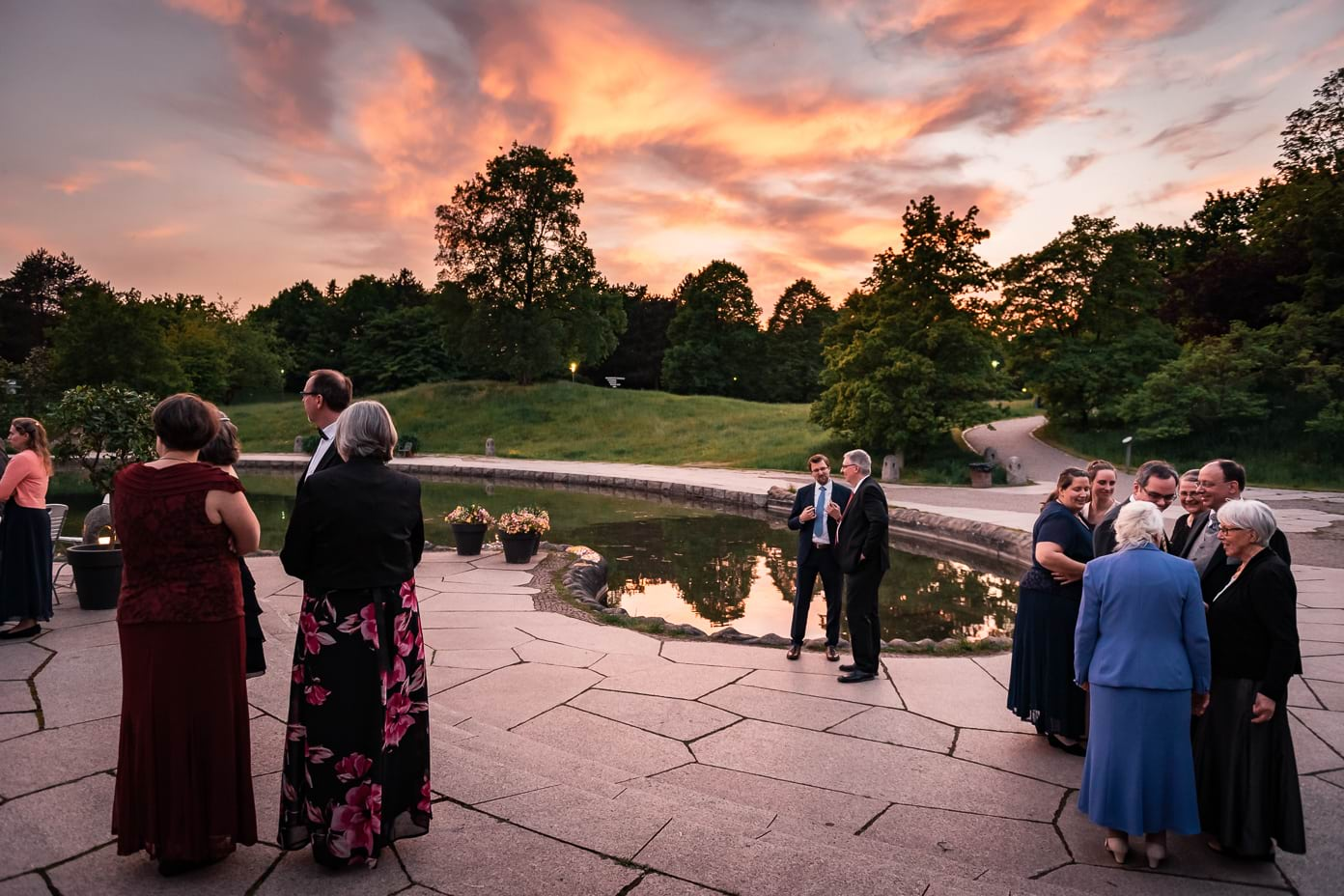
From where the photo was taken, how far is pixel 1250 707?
3.31 m

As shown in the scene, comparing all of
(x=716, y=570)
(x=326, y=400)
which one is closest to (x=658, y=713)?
(x=326, y=400)

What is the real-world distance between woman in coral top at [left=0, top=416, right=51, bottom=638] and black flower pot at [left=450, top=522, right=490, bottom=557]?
5379 mm

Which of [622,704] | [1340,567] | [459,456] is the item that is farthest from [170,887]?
[459,456]

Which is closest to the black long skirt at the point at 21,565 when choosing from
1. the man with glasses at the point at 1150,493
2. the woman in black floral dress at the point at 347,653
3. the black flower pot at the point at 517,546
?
the woman in black floral dress at the point at 347,653

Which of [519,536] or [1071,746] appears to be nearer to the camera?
[1071,746]

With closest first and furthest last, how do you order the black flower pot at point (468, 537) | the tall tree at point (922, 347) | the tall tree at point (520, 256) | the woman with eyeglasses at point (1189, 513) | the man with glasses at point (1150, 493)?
the woman with eyeglasses at point (1189, 513)
the man with glasses at point (1150, 493)
the black flower pot at point (468, 537)
the tall tree at point (922, 347)
the tall tree at point (520, 256)

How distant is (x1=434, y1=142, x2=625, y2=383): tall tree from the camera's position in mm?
43781

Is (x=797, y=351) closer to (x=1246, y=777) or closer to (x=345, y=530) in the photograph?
(x=1246, y=777)

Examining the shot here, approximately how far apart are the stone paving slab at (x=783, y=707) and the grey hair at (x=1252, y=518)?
2525 mm

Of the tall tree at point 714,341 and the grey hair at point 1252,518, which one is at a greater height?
the tall tree at point 714,341

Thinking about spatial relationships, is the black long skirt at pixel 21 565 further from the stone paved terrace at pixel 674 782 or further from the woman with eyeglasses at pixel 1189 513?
the woman with eyeglasses at pixel 1189 513

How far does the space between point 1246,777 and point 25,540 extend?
748 cm

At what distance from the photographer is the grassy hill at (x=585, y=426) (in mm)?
31266

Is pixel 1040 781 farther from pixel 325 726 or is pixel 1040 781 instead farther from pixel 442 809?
pixel 325 726
